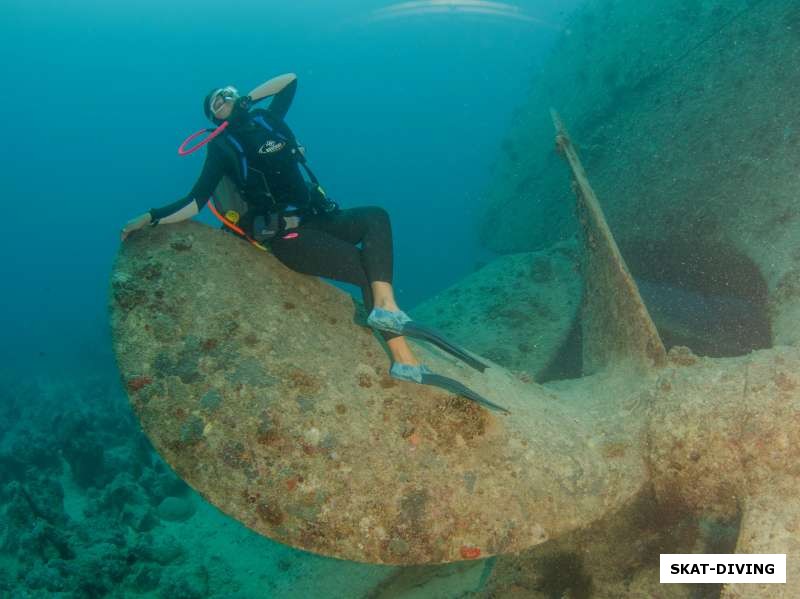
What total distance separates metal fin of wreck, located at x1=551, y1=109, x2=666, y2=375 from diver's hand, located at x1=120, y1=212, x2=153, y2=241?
11.9 feet

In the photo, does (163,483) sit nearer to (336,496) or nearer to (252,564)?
(252,564)

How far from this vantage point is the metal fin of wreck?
4.26 m

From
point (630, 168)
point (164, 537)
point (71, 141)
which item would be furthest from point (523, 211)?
point (71, 141)

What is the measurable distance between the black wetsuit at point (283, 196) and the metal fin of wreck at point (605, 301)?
1.90 meters

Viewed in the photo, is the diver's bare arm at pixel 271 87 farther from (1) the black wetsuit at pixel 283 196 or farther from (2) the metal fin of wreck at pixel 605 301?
(2) the metal fin of wreck at pixel 605 301

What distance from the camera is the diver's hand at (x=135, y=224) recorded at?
3561 mm

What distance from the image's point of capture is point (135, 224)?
11.7 feet

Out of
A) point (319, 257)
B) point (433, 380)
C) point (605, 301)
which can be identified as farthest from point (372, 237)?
point (605, 301)

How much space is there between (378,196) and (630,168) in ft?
240

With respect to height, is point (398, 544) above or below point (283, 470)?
below

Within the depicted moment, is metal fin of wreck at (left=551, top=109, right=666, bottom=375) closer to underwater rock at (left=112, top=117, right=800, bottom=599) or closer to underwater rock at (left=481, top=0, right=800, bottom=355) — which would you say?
underwater rock at (left=112, top=117, right=800, bottom=599)

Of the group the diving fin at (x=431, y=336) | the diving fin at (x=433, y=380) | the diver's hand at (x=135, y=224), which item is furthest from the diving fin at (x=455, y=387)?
the diver's hand at (x=135, y=224)

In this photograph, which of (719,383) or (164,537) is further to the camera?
(164,537)

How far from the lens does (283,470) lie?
2.84 metres
